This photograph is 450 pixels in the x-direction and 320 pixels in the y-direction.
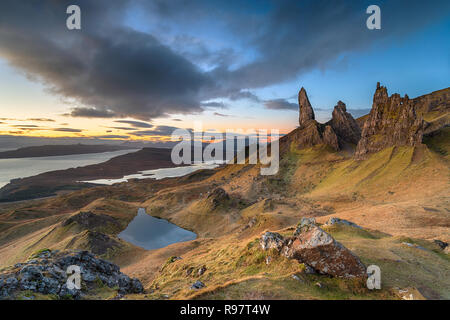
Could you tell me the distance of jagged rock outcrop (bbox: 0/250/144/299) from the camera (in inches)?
381

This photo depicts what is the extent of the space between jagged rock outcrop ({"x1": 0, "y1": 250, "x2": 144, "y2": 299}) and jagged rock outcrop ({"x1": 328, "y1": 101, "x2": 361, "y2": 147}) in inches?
3814

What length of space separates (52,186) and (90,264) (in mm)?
160564

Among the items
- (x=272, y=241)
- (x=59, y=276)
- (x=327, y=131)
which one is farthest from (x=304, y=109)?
(x=59, y=276)

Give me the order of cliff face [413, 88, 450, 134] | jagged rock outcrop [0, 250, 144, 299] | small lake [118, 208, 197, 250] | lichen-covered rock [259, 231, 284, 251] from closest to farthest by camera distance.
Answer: jagged rock outcrop [0, 250, 144, 299], lichen-covered rock [259, 231, 284, 251], small lake [118, 208, 197, 250], cliff face [413, 88, 450, 134]

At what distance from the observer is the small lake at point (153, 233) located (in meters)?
48.6

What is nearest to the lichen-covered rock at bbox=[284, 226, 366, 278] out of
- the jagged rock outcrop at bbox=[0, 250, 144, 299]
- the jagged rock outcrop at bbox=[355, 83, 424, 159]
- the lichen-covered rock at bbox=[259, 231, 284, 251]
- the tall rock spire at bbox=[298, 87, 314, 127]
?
the lichen-covered rock at bbox=[259, 231, 284, 251]

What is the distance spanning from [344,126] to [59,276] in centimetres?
11030

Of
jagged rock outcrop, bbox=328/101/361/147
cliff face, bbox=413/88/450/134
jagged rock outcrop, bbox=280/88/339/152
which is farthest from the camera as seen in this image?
jagged rock outcrop, bbox=328/101/361/147

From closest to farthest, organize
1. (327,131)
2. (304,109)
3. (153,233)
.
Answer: (153,233) → (327,131) → (304,109)

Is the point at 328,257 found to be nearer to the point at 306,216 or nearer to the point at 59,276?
the point at 59,276

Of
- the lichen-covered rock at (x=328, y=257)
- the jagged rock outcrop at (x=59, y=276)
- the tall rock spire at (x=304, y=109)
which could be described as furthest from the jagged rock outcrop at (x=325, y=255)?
the tall rock spire at (x=304, y=109)

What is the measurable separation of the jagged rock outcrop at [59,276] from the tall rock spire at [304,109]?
4324 inches

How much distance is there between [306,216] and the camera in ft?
129

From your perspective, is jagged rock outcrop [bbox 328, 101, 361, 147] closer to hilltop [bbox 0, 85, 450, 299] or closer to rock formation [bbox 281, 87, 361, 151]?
rock formation [bbox 281, 87, 361, 151]
